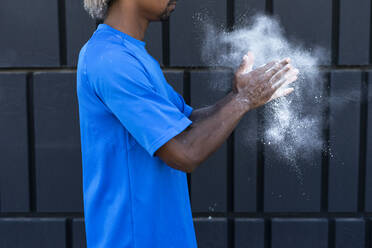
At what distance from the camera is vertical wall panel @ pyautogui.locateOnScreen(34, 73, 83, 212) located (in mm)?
2539

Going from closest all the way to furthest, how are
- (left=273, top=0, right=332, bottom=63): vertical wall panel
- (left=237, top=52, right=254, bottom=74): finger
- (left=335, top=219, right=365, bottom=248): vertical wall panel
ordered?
(left=237, top=52, right=254, bottom=74): finger → (left=273, top=0, right=332, bottom=63): vertical wall panel → (left=335, top=219, right=365, bottom=248): vertical wall panel

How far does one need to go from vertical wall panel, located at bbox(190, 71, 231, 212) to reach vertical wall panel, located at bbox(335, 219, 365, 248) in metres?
0.76

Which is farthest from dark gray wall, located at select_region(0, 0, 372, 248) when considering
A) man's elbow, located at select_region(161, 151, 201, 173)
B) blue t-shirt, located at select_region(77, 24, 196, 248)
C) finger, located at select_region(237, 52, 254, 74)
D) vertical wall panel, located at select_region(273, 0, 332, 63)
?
man's elbow, located at select_region(161, 151, 201, 173)

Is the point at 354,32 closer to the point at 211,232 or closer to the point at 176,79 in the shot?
the point at 176,79

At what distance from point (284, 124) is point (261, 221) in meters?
0.64

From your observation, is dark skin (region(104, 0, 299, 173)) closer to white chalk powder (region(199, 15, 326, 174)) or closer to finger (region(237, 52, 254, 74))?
finger (region(237, 52, 254, 74))

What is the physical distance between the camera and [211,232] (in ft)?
8.46

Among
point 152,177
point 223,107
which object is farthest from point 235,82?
point 152,177

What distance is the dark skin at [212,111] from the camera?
1337 mm

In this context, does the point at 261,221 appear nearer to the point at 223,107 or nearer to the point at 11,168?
the point at 223,107

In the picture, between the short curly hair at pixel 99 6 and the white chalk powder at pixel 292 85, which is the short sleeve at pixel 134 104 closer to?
the short curly hair at pixel 99 6

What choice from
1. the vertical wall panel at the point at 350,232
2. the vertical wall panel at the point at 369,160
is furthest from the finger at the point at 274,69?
the vertical wall panel at the point at 350,232

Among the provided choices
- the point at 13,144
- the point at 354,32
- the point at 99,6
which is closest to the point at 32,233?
the point at 13,144

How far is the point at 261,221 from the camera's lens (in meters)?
2.56
